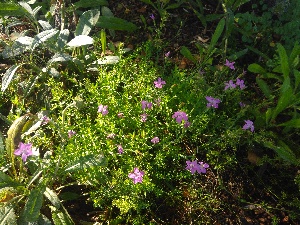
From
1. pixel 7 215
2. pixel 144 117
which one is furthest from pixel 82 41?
pixel 7 215

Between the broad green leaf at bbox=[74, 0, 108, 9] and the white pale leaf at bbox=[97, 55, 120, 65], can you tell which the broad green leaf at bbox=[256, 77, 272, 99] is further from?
the broad green leaf at bbox=[74, 0, 108, 9]

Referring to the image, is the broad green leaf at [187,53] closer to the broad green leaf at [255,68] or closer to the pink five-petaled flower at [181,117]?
the broad green leaf at [255,68]

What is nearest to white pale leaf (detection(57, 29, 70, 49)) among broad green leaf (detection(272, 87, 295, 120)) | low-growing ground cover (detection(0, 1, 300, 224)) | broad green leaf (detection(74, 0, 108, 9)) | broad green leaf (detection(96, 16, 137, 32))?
low-growing ground cover (detection(0, 1, 300, 224))

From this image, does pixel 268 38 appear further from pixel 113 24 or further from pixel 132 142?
pixel 132 142

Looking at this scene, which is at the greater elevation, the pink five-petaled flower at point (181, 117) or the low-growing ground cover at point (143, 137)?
the pink five-petaled flower at point (181, 117)

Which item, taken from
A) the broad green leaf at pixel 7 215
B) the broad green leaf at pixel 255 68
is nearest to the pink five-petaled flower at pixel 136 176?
the broad green leaf at pixel 7 215

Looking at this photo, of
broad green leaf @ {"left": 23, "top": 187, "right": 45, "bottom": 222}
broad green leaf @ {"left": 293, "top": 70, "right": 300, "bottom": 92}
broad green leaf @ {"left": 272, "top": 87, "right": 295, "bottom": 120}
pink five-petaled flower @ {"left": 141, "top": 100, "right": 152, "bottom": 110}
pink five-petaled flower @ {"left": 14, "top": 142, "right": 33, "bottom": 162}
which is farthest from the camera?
broad green leaf @ {"left": 293, "top": 70, "right": 300, "bottom": 92}
